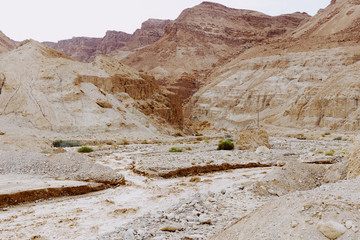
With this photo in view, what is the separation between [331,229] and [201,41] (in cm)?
10408

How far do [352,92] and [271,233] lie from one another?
4216cm

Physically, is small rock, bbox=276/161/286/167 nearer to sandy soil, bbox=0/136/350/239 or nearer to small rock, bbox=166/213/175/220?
sandy soil, bbox=0/136/350/239

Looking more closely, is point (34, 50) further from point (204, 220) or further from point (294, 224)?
point (294, 224)

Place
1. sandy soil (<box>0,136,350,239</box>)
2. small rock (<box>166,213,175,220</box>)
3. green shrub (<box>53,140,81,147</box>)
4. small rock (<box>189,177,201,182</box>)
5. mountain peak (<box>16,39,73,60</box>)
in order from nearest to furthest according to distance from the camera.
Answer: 1. sandy soil (<box>0,136,350,239</box>)
2. small rock (<box>166,213,175,220</box>)
3. small rock (<box>189,177,201,182</box>)
4. green shrub (<box>53,140,81,147</box>)
5. mountain peak (<box>16,39,73,60</box>)

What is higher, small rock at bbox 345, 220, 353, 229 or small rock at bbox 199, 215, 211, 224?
small rock at bbox 345, 220, 353, 229

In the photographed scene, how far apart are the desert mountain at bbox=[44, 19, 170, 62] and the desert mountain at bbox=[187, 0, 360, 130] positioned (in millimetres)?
72430

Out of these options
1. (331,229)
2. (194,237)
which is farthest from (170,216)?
(331,229)

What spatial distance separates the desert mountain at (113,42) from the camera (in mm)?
138500

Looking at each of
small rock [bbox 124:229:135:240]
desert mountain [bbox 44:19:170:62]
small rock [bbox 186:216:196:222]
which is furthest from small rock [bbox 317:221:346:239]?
desert mountain [bbox 44:19:170:62]

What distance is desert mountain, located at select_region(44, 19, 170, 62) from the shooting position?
13850 cm

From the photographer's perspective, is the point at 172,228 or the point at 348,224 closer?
the point at 348,224

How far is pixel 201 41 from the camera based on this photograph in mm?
103562

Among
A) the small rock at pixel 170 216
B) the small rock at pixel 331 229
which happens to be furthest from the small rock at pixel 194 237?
the small rock at pixel 331 229

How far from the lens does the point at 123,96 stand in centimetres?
4134
